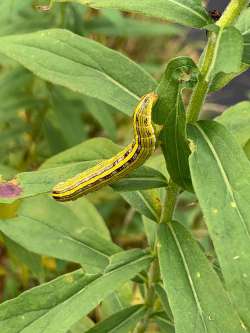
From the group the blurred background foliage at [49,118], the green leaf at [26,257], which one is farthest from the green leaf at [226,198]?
the blurred background foliage at [49,118]

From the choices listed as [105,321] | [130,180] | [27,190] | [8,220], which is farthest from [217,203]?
[8,220]

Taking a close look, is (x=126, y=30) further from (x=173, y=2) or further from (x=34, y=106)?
(x=173, y=2)

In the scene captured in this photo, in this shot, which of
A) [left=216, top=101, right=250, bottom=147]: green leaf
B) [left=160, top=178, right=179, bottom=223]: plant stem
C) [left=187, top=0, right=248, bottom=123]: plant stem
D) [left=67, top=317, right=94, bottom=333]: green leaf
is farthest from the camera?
[left=67, top=317, right=94, bottom=333]: green leaf

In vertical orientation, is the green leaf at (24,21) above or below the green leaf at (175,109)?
below

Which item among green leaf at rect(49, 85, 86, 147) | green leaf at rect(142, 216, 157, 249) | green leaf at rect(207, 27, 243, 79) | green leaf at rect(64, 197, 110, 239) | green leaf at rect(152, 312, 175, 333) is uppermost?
green leaf at rect(207, 27, 243, 79)

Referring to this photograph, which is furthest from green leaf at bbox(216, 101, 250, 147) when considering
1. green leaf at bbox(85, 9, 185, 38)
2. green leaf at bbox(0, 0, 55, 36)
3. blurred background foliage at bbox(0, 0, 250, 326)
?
green leaf at bbox(85, 9, 185, 38)

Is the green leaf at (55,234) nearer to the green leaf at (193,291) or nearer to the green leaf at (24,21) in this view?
the green leaf at (193,291)

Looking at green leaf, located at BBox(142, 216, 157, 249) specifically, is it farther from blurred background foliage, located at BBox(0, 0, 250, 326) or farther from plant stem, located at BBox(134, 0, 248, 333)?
blurred background foliage, located at BBox(0, 0, 250, 326)
